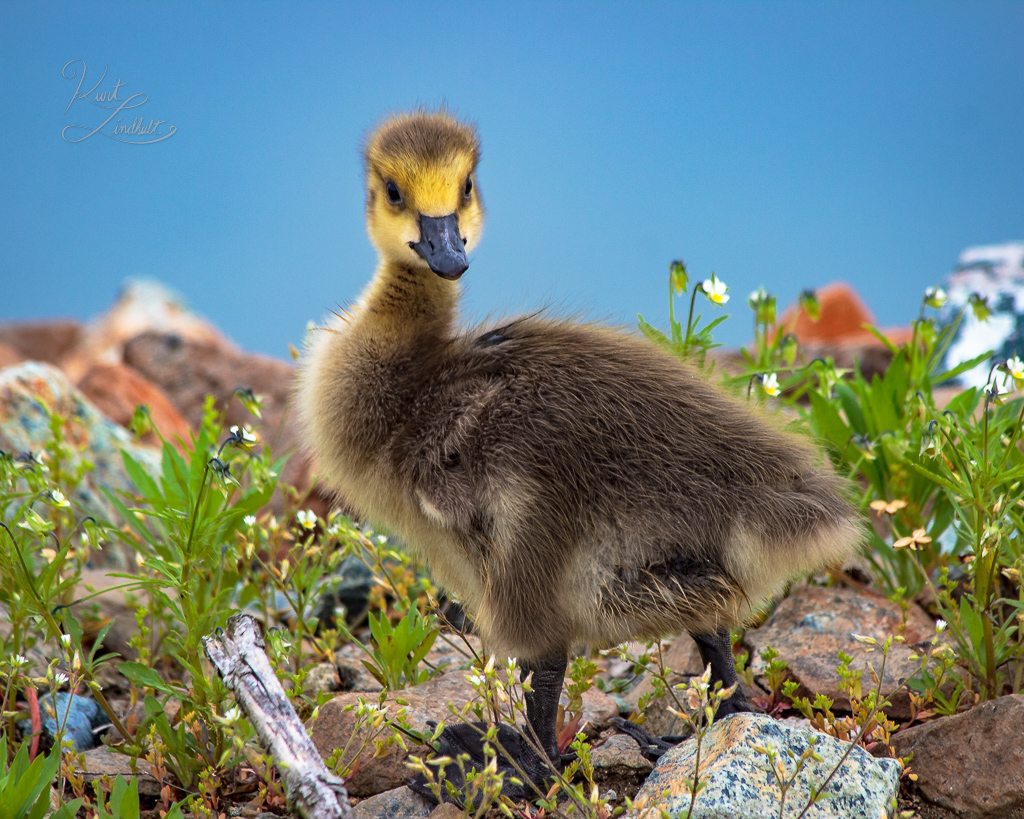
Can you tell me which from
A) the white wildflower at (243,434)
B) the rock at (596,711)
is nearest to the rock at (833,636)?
the rock at (596,711)

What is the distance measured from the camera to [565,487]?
246cm

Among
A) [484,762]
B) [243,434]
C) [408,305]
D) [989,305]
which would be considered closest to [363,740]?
[484,762]

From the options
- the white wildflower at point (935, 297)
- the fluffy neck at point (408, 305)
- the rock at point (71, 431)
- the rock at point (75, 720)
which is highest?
the rock at point (71, 431)

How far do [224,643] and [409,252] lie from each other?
1.31m

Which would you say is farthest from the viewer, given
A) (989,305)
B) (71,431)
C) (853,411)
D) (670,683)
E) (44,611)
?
(71,431)

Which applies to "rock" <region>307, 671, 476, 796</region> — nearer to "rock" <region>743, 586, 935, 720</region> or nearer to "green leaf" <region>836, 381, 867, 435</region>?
"rock" <region>743, 586, 935, 720</region>

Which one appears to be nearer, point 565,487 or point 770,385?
point 565,487

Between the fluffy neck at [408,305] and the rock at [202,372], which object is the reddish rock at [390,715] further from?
the rock at [202,372]

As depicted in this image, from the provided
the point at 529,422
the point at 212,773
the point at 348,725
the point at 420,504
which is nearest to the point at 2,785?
the point at 212,773

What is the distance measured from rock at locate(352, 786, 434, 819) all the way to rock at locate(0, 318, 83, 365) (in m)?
11.2

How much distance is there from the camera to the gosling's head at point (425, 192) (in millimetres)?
2822

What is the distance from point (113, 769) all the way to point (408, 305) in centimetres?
171

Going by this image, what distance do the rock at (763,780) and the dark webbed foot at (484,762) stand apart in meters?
0.36

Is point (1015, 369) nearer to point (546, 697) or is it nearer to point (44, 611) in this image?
point (546, 697)
